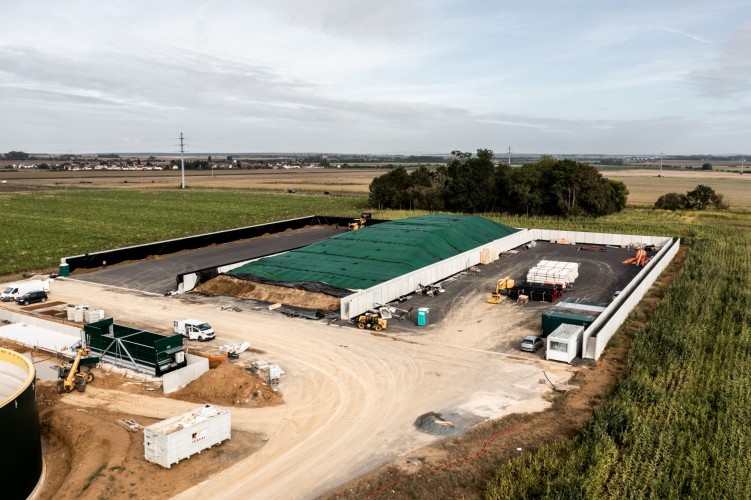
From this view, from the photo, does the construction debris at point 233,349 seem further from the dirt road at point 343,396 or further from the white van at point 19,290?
the white van at point 19,290

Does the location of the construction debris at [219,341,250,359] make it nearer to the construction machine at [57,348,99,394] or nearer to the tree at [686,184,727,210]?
the construction machine at [57,348,99,394]

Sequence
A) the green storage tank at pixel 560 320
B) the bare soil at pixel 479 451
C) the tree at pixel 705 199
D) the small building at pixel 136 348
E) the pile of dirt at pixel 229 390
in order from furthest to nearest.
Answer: the tree at pixel 705 199, the green storage tank at pixel 560 320, the small building at pixel 136 348, the pile of dirt at pixel 229 390, the bare soil at pixel 479 451

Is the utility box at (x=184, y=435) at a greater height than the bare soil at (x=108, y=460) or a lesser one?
greater

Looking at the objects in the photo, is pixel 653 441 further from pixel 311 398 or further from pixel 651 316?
pixel 651 316

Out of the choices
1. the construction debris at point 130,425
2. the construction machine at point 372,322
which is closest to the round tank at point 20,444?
the construction debris at point 130,425

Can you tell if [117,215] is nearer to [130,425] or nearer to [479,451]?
[130,425]

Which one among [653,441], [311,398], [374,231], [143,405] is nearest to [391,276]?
[374,231]

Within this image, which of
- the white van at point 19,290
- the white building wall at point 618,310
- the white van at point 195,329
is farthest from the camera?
the white van at point 19,290
